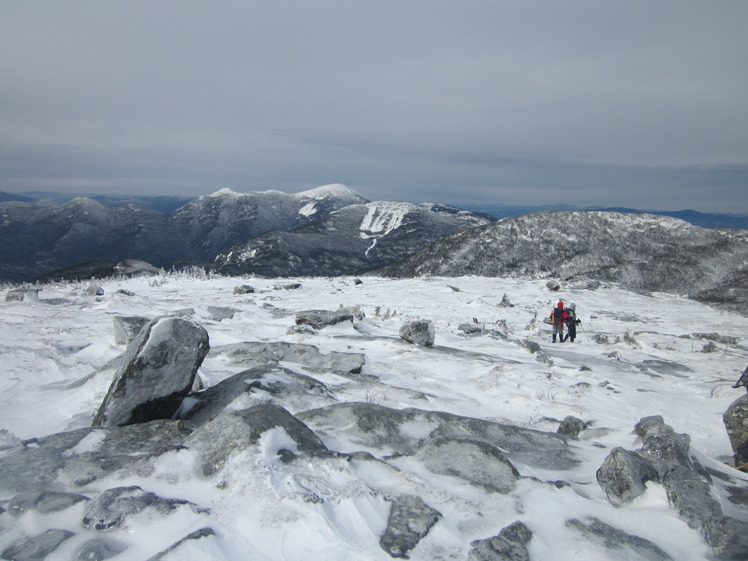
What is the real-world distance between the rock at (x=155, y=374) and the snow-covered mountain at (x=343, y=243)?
103 meters

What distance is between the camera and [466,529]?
3.40 m

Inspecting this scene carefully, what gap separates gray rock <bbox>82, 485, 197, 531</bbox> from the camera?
3158mm

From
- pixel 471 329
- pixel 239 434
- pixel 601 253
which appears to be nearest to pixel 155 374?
pixel 239 434

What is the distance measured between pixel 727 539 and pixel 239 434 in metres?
4.10

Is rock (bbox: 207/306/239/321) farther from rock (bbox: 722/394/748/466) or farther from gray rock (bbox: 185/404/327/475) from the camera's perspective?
rock (bbox: 722/394/748/466)

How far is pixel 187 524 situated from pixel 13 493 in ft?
5.34

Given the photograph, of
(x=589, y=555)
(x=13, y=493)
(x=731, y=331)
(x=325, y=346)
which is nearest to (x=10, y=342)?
(x=325, y=346)

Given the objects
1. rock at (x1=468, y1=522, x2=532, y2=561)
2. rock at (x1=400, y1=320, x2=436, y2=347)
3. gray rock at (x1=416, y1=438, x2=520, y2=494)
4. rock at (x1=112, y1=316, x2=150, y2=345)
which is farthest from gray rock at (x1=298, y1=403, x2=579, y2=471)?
rock at (x1=400, y1=320, x2=436, y2=347)

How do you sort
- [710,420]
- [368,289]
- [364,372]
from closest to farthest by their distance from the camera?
1. [710,420]
2. [364,372]
3. [368,289]

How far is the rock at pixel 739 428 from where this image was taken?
5871mm

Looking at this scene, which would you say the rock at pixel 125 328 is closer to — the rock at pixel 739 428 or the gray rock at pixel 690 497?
the gray rock at pixel 690 497

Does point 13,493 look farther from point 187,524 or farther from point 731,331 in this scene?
point 731,331

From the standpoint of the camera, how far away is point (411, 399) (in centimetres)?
730

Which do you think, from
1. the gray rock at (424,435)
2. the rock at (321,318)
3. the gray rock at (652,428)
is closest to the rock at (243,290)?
the rock at (321,318)
